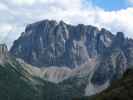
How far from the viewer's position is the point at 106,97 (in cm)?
15975

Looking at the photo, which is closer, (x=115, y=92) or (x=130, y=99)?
(x=130, y=99)

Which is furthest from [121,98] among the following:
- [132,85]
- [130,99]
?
[132,85]

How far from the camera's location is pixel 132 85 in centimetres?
17275

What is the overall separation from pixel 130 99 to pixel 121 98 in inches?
122

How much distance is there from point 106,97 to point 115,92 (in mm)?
6235

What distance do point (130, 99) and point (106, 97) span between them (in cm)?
970

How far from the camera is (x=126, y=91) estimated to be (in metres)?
163

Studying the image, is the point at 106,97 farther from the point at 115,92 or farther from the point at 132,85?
the point at 132,85

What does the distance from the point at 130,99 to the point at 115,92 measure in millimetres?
11733

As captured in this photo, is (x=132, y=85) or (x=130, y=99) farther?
(x=132, y=85)

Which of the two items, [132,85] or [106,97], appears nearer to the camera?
[106,97]

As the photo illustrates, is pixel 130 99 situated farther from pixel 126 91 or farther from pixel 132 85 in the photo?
pixel 132 85

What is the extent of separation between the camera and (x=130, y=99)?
153625 mm

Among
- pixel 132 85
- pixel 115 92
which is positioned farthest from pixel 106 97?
pixel 132 85
